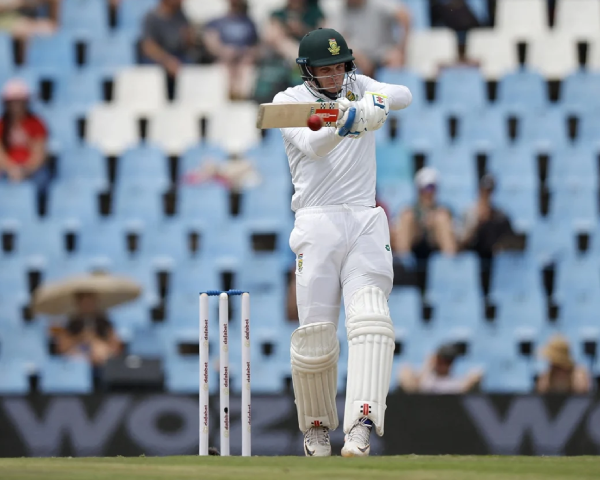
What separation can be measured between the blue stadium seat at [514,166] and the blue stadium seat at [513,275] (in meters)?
0.76

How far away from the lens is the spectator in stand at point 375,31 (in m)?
11.2

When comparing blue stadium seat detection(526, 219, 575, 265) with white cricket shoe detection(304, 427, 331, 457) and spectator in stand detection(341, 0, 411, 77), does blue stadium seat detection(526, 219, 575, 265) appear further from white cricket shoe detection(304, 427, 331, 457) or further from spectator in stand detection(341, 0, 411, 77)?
white cricket shoe detection(304, 427, 331, 457)

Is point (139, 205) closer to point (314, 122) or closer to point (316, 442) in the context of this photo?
point (316, 442)

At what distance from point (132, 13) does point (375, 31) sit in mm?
2435

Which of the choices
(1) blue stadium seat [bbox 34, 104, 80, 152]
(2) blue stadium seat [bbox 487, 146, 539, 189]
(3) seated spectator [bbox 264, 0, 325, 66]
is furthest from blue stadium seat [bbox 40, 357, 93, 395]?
(2) blue stadium seat [bbox 487, 146, 539, 189]

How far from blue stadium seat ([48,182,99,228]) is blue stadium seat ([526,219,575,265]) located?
3.72m

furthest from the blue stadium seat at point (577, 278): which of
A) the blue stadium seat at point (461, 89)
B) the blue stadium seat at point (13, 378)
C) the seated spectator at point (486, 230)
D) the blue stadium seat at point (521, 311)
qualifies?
the blue stadium seat at point (13, 378)

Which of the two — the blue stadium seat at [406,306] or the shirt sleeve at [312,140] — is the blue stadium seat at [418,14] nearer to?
the blue stadium seat at [406,306]

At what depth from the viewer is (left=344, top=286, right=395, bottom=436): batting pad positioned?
200 inches

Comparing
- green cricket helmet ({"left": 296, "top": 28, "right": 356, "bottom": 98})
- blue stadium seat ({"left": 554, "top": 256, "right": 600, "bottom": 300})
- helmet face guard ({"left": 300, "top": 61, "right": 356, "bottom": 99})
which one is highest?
green cricket helmet ({"left": 296, "top": 28, "right": 356, "bottom": 98})

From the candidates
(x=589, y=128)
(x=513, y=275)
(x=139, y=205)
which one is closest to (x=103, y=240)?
(x=139, y=205)

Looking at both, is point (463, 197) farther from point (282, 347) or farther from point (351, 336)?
point (351, 336)

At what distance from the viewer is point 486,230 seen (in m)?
9.91

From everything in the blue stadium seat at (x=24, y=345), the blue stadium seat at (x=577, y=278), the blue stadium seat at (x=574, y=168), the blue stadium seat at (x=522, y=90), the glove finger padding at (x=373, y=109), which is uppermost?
the blue stadium seat at (x=522, y=90)
